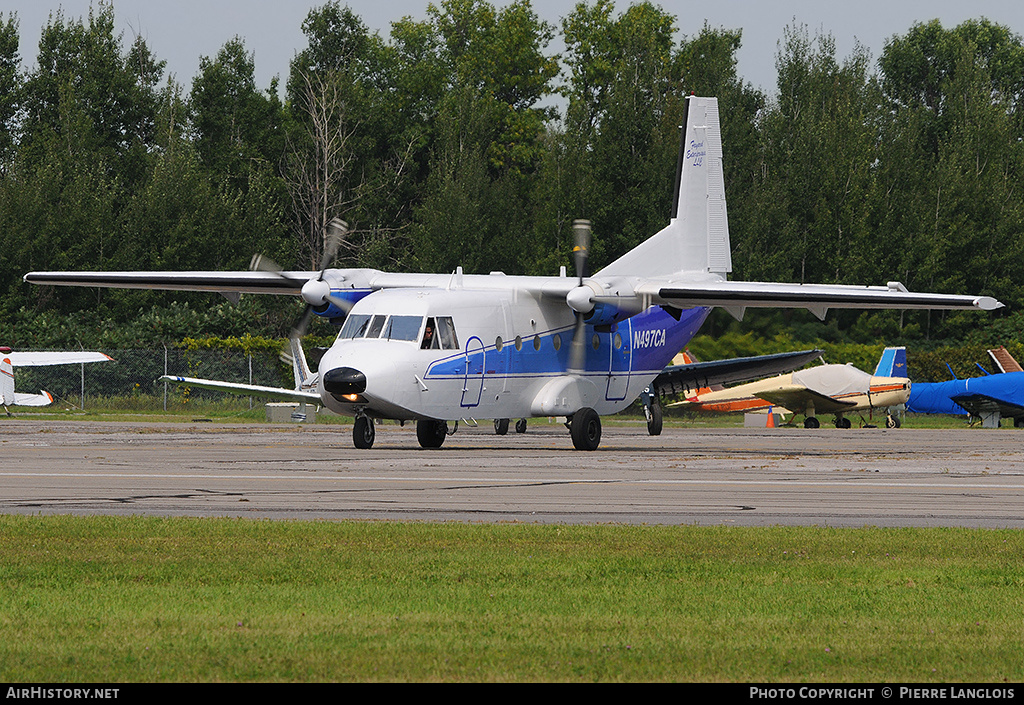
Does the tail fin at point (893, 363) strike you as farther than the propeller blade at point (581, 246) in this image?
Yes

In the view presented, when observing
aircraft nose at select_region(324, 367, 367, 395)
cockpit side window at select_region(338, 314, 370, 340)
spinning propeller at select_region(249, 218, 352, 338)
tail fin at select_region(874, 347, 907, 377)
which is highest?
spinning propeller at select_region(249, 218, 352, 338)

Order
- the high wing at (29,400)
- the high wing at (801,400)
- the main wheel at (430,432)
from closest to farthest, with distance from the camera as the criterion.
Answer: the main wheel at (430,432)
the high wing at (29,400)
the high wing at (801,400)

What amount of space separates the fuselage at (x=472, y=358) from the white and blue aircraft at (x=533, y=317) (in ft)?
0.09

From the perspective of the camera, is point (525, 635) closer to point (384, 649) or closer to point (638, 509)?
point (384, 649)

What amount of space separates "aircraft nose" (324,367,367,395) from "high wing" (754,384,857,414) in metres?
26.0

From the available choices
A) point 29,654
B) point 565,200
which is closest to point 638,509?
point 29,654

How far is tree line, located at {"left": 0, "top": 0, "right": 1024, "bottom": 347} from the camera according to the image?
198 ft

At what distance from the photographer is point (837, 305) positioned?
28109 millimetres

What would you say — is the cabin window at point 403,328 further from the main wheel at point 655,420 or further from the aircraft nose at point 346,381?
the main wheel at point 655,420

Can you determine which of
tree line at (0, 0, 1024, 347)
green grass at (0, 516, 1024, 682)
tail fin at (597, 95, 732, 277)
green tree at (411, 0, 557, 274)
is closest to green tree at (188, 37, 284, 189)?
tree line at (0, 0, 1024, 347)

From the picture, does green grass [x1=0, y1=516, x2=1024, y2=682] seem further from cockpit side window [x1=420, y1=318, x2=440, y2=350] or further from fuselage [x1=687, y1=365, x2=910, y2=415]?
fuselage [x1=687, y1=365, x2=910, y2=415]

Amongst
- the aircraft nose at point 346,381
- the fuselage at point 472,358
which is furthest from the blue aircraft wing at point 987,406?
the aircraft nose at point 346,381

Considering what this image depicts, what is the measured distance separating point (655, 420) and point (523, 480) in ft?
60.7

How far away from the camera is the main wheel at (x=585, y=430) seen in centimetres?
2794
